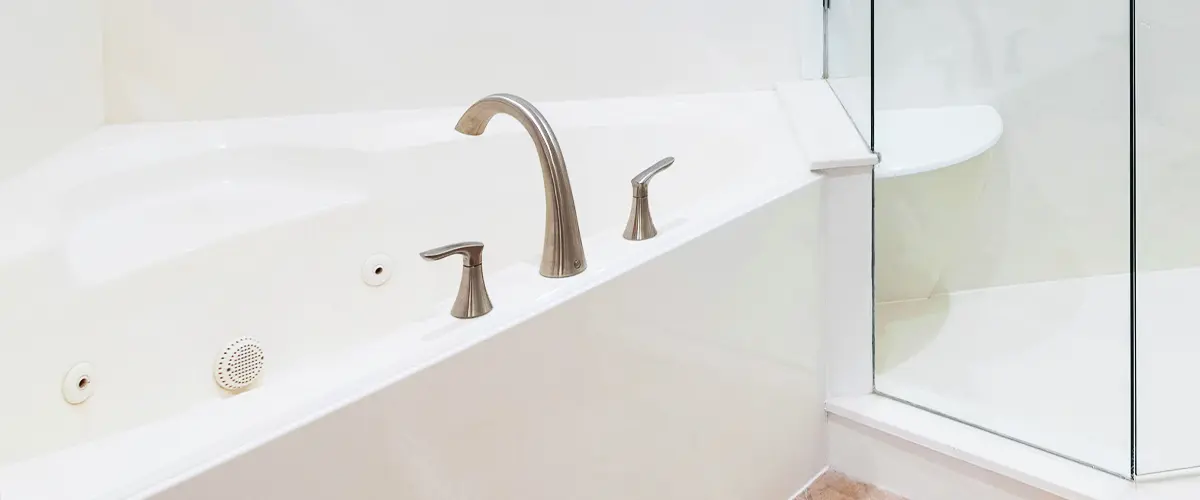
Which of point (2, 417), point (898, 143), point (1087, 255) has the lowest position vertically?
point (2, 417)

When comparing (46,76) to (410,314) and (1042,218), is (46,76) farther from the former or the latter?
(1042,218)

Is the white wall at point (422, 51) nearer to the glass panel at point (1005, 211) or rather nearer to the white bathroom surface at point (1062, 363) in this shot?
the glass panel at point (1005, 211)

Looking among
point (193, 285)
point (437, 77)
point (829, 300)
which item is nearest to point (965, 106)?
point (829, 300)

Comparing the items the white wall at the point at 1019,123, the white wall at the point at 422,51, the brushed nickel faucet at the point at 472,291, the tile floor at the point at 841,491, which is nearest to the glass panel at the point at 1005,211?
the white wall at the point at 1019,123

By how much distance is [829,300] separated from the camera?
4.57 feet

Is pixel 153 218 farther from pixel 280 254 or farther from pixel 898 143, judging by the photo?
pixel 898 143

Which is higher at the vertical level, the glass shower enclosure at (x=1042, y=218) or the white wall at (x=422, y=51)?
the white wall at (x=422, y=51)

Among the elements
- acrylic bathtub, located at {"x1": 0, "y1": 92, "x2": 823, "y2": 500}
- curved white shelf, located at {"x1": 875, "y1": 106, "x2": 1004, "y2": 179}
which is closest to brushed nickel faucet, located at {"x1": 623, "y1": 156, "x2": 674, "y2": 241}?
acrylic bathtub, located at {"x1": 0, "y1": 92, "x2": 823, "y2": 500}

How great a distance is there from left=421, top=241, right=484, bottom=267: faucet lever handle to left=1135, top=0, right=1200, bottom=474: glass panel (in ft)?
3.38

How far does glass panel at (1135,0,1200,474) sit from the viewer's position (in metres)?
1.26

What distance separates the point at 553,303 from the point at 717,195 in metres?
0.47

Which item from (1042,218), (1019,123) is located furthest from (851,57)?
(1042,218)

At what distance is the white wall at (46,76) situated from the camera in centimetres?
121

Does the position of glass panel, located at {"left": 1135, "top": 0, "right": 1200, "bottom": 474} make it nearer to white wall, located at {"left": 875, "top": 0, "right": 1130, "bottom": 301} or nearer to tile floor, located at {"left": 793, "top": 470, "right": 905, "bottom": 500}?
white wall, located at {"left": 875, "top": 0, "right": 1130, "bottom": 301}
